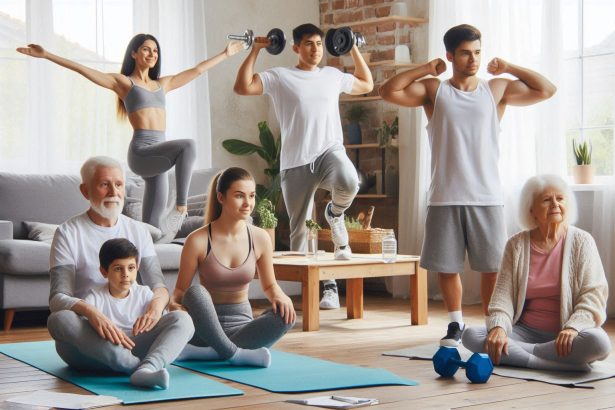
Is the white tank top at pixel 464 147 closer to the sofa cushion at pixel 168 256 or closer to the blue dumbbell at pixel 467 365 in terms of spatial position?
the blue dumbbell at pixel 467 365

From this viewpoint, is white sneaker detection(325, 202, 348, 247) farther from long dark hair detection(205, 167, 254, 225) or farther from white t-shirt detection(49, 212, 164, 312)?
white t-shirt detection(49, 212, 164, 312)

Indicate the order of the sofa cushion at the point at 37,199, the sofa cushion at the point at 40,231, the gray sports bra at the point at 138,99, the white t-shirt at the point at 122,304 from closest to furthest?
the white t-shirt at the point at 122,304 → the gray sports bra at the point at 138,99 → the sofa cushion at the point at 40,231 → the sofa cushion at the point at 37,199

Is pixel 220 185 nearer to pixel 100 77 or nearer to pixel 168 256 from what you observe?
pixel 100 77

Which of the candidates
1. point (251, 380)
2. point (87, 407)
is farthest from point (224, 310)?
point (87, 407)

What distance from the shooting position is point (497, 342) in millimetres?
3691

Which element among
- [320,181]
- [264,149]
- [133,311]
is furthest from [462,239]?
[264,149]

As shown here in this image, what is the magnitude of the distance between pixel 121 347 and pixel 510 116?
3.63 metres

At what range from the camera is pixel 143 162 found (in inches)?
186

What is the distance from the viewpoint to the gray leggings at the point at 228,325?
365 centimetres

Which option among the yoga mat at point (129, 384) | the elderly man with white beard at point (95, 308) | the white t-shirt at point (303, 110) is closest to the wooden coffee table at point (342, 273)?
the white t-shirt at point (303, 110)

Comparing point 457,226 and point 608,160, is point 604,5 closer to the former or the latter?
point 608,160

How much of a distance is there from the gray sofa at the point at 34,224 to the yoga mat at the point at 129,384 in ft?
3.73

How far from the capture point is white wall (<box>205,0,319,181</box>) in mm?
7395

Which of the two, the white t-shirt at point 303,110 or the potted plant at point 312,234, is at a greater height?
the white t-shirt at point 303,110
